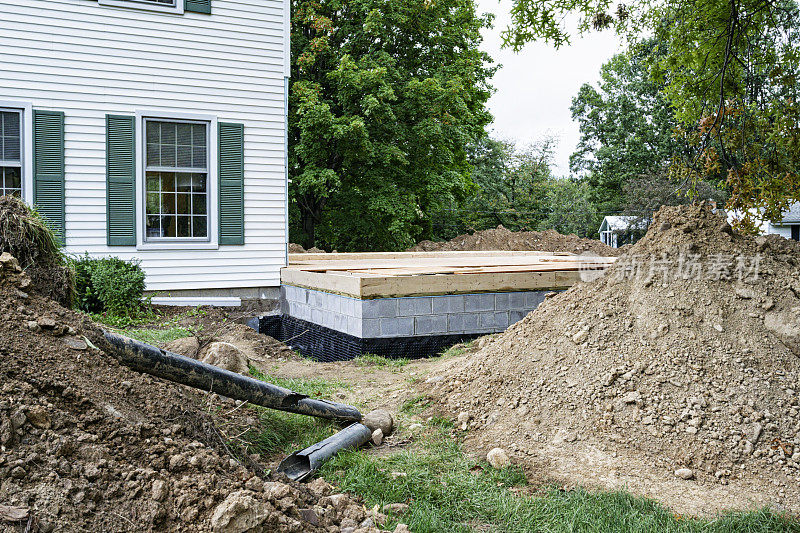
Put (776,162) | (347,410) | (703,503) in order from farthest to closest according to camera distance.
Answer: (776,162)
(347,410)
(703,503)

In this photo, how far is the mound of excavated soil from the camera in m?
3.50

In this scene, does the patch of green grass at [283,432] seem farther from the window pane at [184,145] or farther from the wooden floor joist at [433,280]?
the window pane at [184,145]

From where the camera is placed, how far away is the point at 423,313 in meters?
6.89

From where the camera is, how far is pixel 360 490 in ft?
10.7

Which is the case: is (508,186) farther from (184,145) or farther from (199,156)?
(184,145)

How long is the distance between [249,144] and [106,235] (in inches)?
97.4

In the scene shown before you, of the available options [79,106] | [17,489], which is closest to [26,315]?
[17,489]

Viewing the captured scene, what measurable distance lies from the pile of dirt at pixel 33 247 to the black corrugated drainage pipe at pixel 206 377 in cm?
79

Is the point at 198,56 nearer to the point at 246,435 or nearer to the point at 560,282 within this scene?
the point at 560,282

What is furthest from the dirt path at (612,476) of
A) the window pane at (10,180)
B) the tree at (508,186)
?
the tree at (508,186)

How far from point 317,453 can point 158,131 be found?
706 centimetres

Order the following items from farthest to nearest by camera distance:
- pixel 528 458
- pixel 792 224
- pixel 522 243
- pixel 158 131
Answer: pixel 792 224 < pixel 522 243 < pixel 158 131 < pixel 528 458

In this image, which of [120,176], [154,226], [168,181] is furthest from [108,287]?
[168,181]

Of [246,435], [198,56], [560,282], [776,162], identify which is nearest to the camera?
[246,435]
